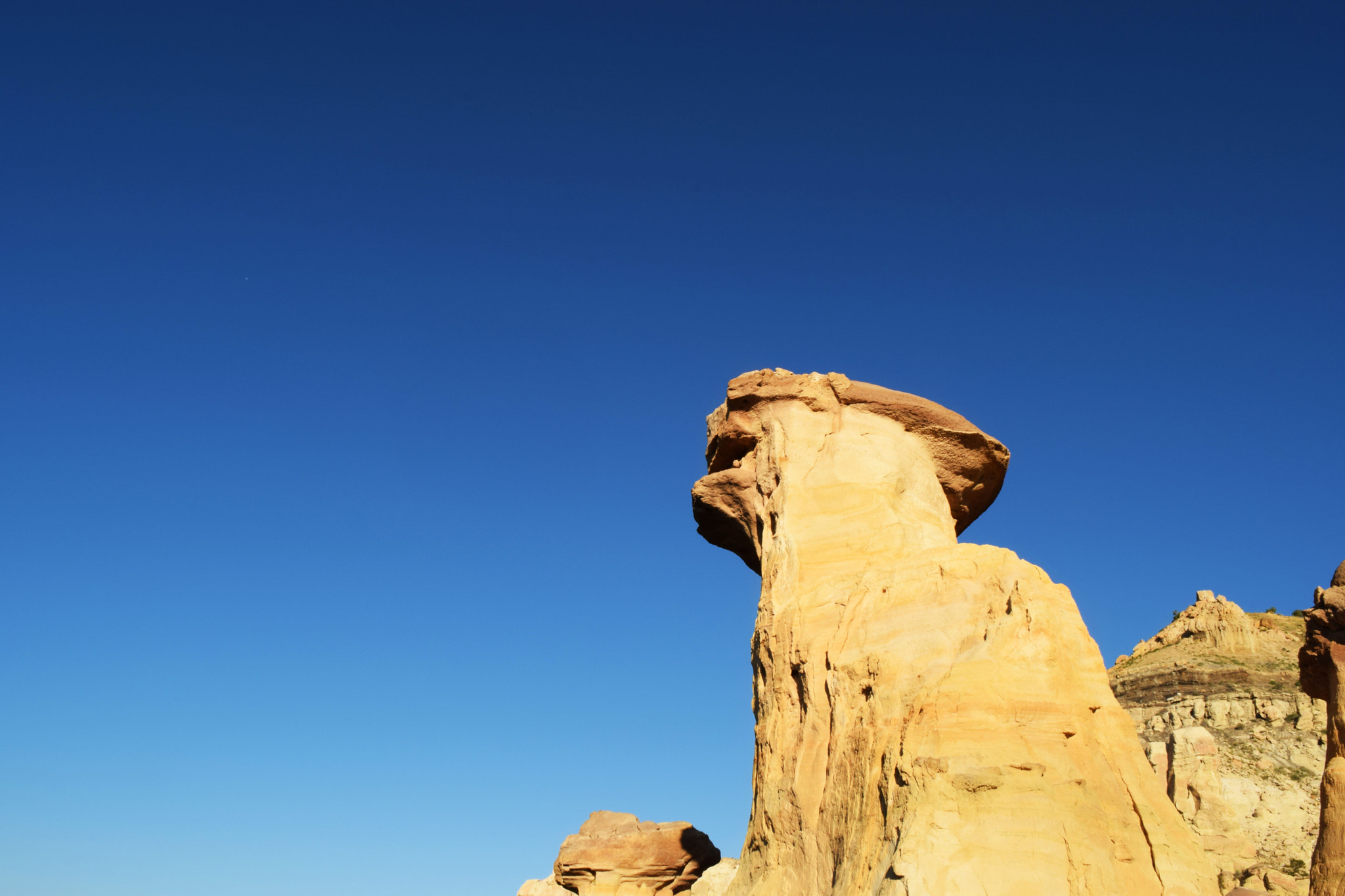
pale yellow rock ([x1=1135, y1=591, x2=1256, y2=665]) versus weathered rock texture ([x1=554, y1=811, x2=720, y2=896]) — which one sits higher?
pale yellow rock ([x1=1135, y1=591, x2=1256, y2=665])

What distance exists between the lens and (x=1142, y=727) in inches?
2366

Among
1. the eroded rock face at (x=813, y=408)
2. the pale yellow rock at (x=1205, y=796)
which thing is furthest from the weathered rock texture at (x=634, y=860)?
the pale yellow rock at (x=1205, y=796)

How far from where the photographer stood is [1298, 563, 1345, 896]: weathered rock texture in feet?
53.0

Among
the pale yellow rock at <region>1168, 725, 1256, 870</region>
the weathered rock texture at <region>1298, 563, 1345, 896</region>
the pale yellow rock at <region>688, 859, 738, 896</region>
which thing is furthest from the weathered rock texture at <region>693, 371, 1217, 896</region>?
the pale yellow rock at <region>1168, 725, 1256, 870</region>

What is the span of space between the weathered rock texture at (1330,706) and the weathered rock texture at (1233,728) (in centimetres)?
1796

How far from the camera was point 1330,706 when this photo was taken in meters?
17.7

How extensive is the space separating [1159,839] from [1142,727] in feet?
171

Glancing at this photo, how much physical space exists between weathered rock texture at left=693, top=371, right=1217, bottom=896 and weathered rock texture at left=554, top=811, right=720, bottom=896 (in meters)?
9.15

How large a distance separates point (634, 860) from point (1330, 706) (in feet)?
48.1

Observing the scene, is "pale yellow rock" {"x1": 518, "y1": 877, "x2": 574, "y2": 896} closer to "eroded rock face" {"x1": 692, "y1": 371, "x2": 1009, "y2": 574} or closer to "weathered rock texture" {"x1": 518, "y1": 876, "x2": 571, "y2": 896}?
"weathered rock texture" {"x1": 518, "y1": 876, "x2": 571, "y2": 896}

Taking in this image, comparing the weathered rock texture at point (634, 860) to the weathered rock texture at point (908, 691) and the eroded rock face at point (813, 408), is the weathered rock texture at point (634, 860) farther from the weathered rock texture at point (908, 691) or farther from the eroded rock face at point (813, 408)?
the weathered rock texture at point (908, 691)

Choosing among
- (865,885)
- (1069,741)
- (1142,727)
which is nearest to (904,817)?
(865,885)

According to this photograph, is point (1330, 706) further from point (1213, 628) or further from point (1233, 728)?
point (1213, 628)

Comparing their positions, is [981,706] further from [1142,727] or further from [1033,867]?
[1142,727]
